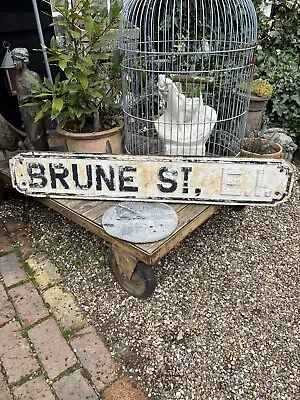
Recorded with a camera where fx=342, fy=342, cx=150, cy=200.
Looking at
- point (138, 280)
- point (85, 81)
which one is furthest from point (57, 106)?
point (138, 280)

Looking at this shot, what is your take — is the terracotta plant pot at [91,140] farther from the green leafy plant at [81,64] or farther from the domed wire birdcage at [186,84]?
the domed wire birdcage at [186,84]

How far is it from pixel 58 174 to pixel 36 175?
0.11 m

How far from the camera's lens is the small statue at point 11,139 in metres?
2.00

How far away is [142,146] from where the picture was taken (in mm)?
2350

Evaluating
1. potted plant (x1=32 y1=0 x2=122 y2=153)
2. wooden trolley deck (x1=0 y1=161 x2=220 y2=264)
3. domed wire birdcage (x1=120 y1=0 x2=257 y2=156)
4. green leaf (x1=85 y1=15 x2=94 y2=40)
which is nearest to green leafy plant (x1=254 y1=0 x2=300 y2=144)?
domed wire birdcage (x1=120 y1=0 x2=257 y2=156)

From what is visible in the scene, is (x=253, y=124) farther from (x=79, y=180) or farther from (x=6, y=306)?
(x=6, y=306)

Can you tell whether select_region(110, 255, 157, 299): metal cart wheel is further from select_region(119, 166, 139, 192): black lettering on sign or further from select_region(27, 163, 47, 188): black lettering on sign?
select_region(27, 163, 47, 188): black lettering on sign

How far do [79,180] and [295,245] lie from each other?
1389 mm

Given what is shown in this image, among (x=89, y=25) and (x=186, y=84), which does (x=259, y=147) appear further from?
(x=89, y=25)

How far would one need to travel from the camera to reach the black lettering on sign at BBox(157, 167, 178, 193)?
1401 mm

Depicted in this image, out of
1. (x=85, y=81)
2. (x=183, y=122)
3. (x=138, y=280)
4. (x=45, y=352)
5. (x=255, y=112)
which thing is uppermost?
(x=85, y=81)

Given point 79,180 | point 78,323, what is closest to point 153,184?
point 79,180

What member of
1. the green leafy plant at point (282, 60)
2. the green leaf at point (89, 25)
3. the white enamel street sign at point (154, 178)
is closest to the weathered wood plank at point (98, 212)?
the white enamel street sign at point (154, 178)

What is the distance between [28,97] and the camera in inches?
74.7
